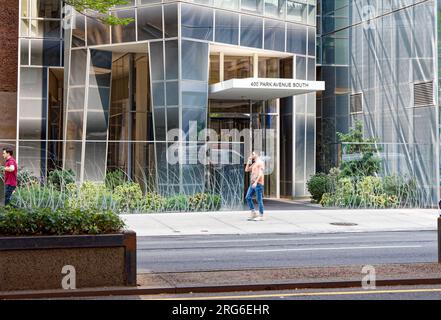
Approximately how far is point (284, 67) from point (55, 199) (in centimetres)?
1294

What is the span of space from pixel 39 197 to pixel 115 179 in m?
2.98

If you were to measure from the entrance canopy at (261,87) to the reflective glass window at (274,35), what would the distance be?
83.5 inches

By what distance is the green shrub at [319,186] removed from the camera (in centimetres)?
2581

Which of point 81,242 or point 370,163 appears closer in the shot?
point 81,242

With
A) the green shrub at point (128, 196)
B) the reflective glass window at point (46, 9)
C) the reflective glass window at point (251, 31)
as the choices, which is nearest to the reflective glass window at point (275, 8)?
the reflective glass window at point (251, 31)

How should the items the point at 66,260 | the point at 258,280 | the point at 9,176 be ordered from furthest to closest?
the point at 9,176 < the point at 258,280 < the point at 66,260

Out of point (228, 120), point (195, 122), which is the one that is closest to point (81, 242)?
point (195, 122)

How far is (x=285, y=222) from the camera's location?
63.1ft

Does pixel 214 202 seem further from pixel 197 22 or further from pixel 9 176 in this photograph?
pixel 9 176

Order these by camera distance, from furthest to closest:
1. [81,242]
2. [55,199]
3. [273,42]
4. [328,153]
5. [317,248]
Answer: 1. [328,153]
2. [273,42]
3. [55,199]
4. [317,248]
5. [81,242]

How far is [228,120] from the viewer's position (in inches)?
1118

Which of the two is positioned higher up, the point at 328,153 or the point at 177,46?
the point at 177,46

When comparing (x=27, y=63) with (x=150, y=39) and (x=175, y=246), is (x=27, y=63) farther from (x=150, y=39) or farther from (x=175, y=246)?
(x=175, y=246)

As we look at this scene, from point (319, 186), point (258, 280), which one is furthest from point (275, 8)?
point (258, 280)
